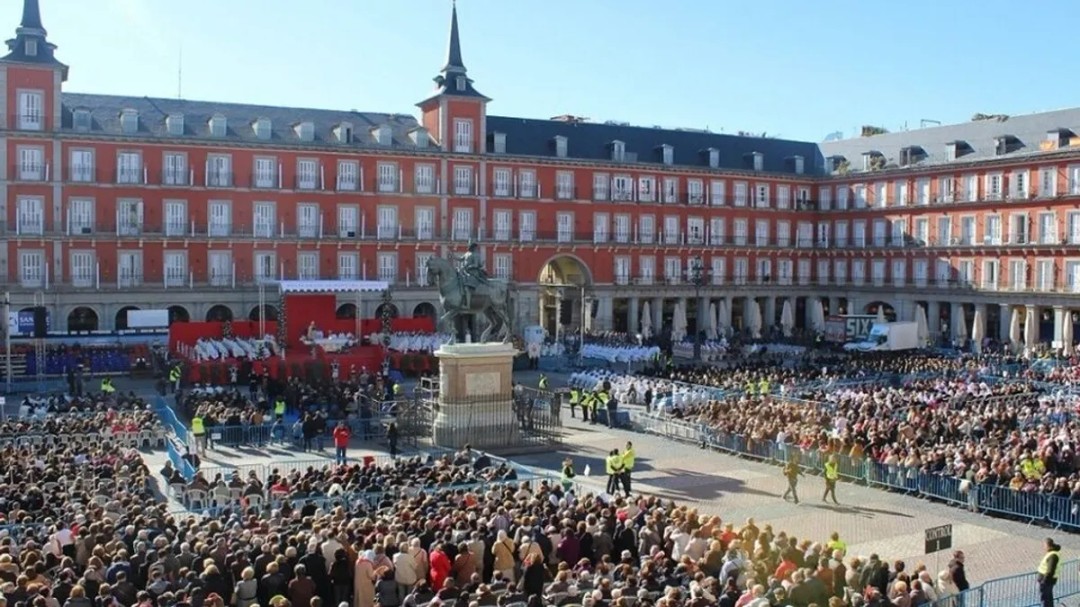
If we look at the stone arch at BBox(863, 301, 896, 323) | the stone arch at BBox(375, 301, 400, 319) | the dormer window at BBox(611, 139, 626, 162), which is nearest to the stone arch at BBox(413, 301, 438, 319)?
the stone arch at BBox(375, 301, 400, 319)

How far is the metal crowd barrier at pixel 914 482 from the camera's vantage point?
22172 mm

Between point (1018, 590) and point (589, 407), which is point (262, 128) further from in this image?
point (1018, 590)

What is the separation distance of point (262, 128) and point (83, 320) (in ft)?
48.4

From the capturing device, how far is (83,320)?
55.0 meters

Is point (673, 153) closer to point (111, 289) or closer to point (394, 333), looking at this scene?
point (394, 333)

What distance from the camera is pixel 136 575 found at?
1399 cm

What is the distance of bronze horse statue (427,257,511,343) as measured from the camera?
3197 centimetres

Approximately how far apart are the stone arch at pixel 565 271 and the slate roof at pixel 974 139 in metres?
22.8

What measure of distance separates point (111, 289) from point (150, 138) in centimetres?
860

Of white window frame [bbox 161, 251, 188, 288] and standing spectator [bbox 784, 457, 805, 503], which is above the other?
white window frame [bbox 161, 251, 188, 288]

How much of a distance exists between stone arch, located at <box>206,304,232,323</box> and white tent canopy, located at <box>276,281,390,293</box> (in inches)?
163

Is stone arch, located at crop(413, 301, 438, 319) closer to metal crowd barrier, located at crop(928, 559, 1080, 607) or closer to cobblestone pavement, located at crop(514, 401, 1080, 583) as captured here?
cobblestone pavement, located at crop(514, 401, 1080, 583)

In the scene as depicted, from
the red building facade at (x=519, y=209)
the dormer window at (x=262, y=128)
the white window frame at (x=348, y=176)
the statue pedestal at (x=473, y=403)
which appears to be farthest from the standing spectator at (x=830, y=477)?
the dormer window at (x=262, y=128)

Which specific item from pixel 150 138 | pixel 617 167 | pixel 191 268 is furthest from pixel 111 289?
pixel 617 167
